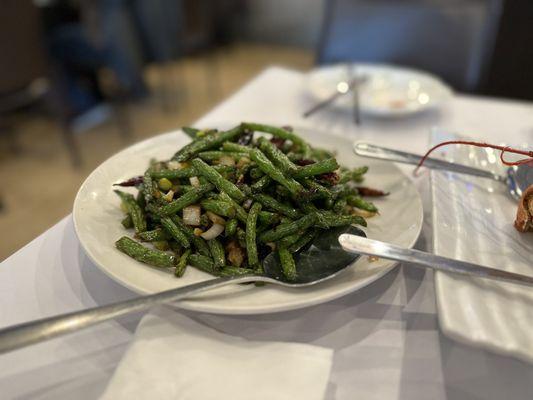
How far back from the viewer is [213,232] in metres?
1.03

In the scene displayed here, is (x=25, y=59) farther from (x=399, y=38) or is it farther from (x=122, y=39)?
(x=399, y=38)

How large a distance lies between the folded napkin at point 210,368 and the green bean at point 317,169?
17.7 inches

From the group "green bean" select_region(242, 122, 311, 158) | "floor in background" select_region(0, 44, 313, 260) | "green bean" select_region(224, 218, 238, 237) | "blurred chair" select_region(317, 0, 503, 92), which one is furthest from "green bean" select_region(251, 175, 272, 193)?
"blurred chair" select_region(317, 0, 503, 92)

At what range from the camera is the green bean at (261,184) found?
1.08 m

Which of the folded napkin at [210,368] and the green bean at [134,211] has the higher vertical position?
the green bean at [134,211]

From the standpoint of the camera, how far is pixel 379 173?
4.33 ft

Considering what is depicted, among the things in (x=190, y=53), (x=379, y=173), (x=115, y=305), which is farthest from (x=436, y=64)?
(x=190, y=53)

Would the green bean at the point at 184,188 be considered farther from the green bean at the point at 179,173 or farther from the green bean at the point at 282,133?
the green bean at the point at 282,133

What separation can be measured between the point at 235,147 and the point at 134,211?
0.34m

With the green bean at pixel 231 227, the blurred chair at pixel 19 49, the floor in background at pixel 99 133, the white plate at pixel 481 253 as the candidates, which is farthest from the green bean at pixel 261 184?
the blurred chair at pixel 19 49

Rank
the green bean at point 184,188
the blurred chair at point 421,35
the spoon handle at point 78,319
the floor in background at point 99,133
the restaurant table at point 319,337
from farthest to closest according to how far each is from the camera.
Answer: the floor in background at point 99,133 < the blurred chair at point 421,35 < the green bean at point 184,188 < the restaurant table at point 319,337 < the spoon handle at point 78,319

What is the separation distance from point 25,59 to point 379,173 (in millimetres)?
3064

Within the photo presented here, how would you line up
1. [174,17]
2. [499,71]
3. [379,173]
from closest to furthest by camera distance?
[379,173] → [499,71] → [174,17]

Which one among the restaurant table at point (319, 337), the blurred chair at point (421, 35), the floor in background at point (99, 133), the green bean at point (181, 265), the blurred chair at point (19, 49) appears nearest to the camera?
the restaurant table at point (319, 337)
